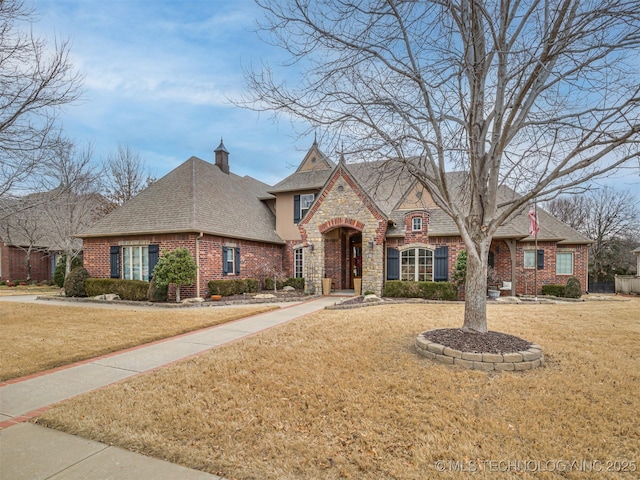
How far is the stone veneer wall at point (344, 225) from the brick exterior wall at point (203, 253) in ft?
9.12

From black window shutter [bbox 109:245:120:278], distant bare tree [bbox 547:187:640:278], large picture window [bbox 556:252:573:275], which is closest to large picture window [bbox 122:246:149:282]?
black window shutter [bbox 109:245:120:278]

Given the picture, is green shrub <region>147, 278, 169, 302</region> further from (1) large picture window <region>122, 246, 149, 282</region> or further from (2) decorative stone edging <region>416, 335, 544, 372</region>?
(2) decorative stone edging <region>416, 335, 544, 372</region>

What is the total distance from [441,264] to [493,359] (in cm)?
1085

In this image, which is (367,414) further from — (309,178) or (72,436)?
(309,178)

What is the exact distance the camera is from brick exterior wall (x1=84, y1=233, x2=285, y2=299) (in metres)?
14.0

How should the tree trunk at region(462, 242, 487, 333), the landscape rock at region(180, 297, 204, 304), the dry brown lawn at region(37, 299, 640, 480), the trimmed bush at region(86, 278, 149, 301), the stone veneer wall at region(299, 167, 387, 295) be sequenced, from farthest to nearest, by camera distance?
1. the stone veneer wall at region(299, 167, 387, 295)
2. the trimmed bush at region(86, 278, 149, 301)
3. the landscape rock at region(180, 297, 204, 304)
4. the tree trunk at region(462, 242, 487, 333)
5. the dry brown lawn at region(37, 299, 640, 480)

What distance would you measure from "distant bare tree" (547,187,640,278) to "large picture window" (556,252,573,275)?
43.3 ft

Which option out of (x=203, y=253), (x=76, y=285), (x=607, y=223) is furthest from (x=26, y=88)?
(x=607, y=223)

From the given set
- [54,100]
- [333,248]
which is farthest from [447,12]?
[333,248]

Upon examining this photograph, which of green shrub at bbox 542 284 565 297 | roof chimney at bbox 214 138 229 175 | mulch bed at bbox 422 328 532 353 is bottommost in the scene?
green shrub at bbox 542 284 565 297

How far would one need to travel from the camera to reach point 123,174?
2639 cm

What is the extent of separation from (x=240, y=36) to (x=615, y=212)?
4000cm

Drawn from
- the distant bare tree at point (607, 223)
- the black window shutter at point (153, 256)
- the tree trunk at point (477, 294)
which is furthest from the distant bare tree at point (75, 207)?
the distant bare tree at point (607, 223)

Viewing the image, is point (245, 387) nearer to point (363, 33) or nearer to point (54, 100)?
point (363, 33)
